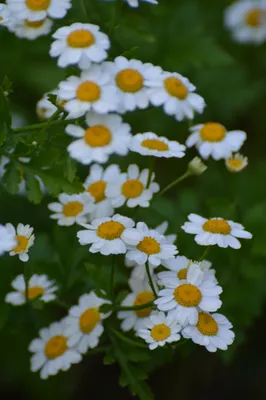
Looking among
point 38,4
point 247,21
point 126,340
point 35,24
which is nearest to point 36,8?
point 38,4

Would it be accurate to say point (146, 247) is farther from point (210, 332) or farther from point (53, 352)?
point (53, 352)

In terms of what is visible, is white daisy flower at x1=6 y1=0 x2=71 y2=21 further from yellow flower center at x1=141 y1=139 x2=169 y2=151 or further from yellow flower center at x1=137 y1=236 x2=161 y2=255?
yellow flower center at x1=137 y1=236 x2=161 y2=255

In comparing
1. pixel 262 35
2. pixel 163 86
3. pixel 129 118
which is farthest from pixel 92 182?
pixel 262 35

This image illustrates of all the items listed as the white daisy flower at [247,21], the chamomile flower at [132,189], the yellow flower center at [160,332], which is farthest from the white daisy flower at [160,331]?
the white daisy flower at [247,21]

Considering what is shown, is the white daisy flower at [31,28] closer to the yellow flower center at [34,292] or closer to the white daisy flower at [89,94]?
the white daisy flower at [89,94]

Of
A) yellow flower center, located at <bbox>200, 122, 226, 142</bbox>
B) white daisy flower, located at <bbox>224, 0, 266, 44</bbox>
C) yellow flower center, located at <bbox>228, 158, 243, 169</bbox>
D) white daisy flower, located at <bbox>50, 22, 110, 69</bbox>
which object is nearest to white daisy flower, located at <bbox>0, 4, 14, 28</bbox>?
white daisy flower, located at <bbox>50, 22, 110, 69</bbox>

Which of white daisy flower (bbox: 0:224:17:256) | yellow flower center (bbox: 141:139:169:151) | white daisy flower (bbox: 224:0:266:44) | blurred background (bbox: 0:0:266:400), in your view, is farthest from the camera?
white daisy flower (bbox: 224:0:266:44)
